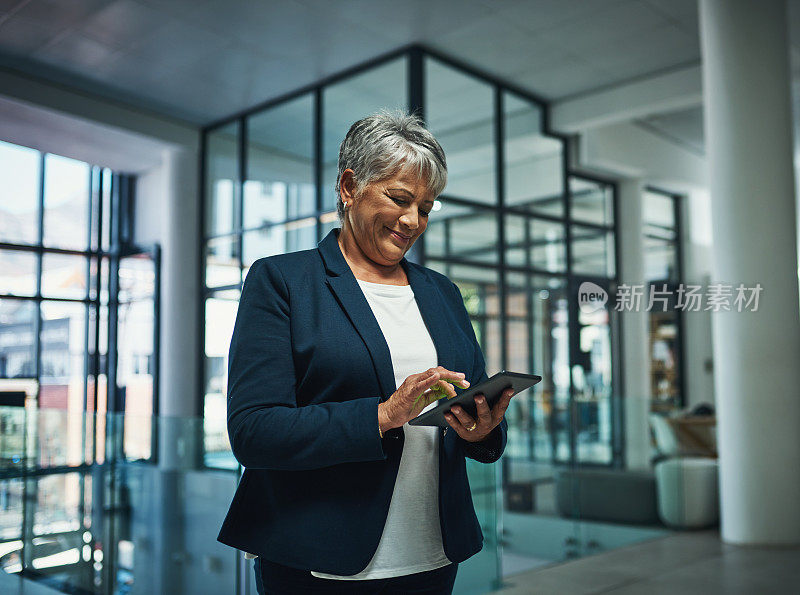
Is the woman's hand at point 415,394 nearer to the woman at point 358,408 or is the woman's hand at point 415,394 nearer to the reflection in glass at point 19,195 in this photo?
the woman at point 358,408

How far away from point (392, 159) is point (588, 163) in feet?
26.2

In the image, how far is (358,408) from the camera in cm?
117

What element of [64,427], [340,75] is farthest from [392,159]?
[340,75]

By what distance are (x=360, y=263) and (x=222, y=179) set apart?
26.0ft

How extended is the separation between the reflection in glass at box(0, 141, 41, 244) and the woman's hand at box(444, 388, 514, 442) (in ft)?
30.4

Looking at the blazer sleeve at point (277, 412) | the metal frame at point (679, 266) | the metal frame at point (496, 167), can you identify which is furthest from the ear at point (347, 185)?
the metal frame at point (679, 266)

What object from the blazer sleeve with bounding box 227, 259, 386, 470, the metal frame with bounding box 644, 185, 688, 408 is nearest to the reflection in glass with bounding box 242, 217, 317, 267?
the metal frame with bounding box 644, 185, 688, 408

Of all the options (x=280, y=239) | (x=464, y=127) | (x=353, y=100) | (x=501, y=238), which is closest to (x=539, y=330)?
(x=501, y=238)

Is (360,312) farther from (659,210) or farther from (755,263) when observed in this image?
(659,210)

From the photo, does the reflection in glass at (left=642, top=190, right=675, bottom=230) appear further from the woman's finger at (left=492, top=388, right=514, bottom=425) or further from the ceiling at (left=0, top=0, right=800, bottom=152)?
the woman's finger at (left=492, top=388, right=514, bottom=425)

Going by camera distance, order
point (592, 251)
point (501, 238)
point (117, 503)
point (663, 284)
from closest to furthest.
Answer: point (117, 503), point (501, 238), point (663, 284), point (592, 251)

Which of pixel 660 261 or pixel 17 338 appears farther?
pixel 660 261

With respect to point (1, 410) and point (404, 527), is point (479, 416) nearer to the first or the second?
point (404, 527)

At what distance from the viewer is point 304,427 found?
115 cm
